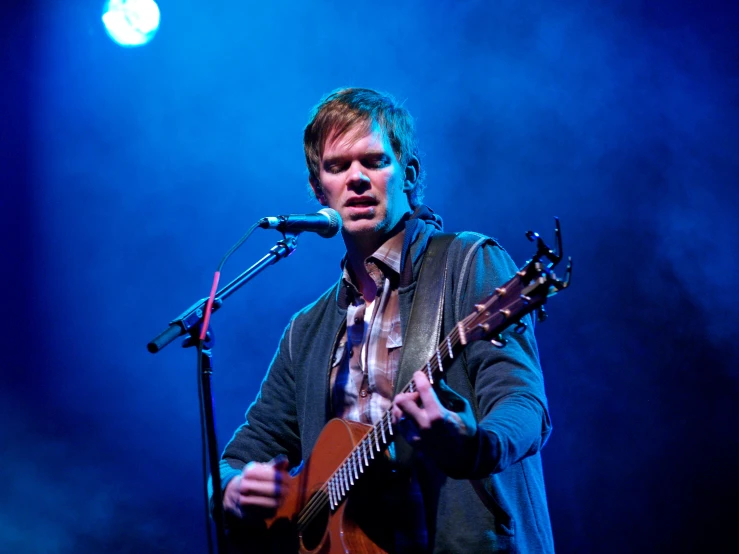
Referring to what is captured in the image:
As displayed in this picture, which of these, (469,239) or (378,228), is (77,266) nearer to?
(378,228)

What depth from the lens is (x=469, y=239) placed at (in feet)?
8.43

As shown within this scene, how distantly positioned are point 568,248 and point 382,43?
225 cm

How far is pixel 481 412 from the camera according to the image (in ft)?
6.89

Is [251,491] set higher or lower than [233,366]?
lower

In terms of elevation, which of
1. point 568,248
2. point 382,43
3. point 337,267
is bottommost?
point 568,248

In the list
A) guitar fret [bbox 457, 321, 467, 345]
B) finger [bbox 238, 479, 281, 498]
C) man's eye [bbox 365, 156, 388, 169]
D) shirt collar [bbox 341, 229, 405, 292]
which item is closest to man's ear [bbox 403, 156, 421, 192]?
man's eye [bbox 365, 156, 388, 169]

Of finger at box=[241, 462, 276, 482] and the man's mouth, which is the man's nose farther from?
finger at box=[241, 462, 276, 482]

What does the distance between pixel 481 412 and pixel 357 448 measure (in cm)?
43

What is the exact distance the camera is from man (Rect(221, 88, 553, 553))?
5.93 ft

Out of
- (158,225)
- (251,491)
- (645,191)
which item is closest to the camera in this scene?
(251,491)

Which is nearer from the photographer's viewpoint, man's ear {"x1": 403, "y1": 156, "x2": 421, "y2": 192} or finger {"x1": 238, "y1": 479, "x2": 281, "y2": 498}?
finger {"x1": 238, "y1": 479, "x2": 281, "y2": 498}

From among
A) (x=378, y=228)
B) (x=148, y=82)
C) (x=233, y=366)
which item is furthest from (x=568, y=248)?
(x=148, y=82)

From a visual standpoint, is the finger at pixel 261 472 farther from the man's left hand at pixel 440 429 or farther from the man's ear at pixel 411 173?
the man's ear at pixel 411 173

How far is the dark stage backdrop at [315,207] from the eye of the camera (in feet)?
12.8
